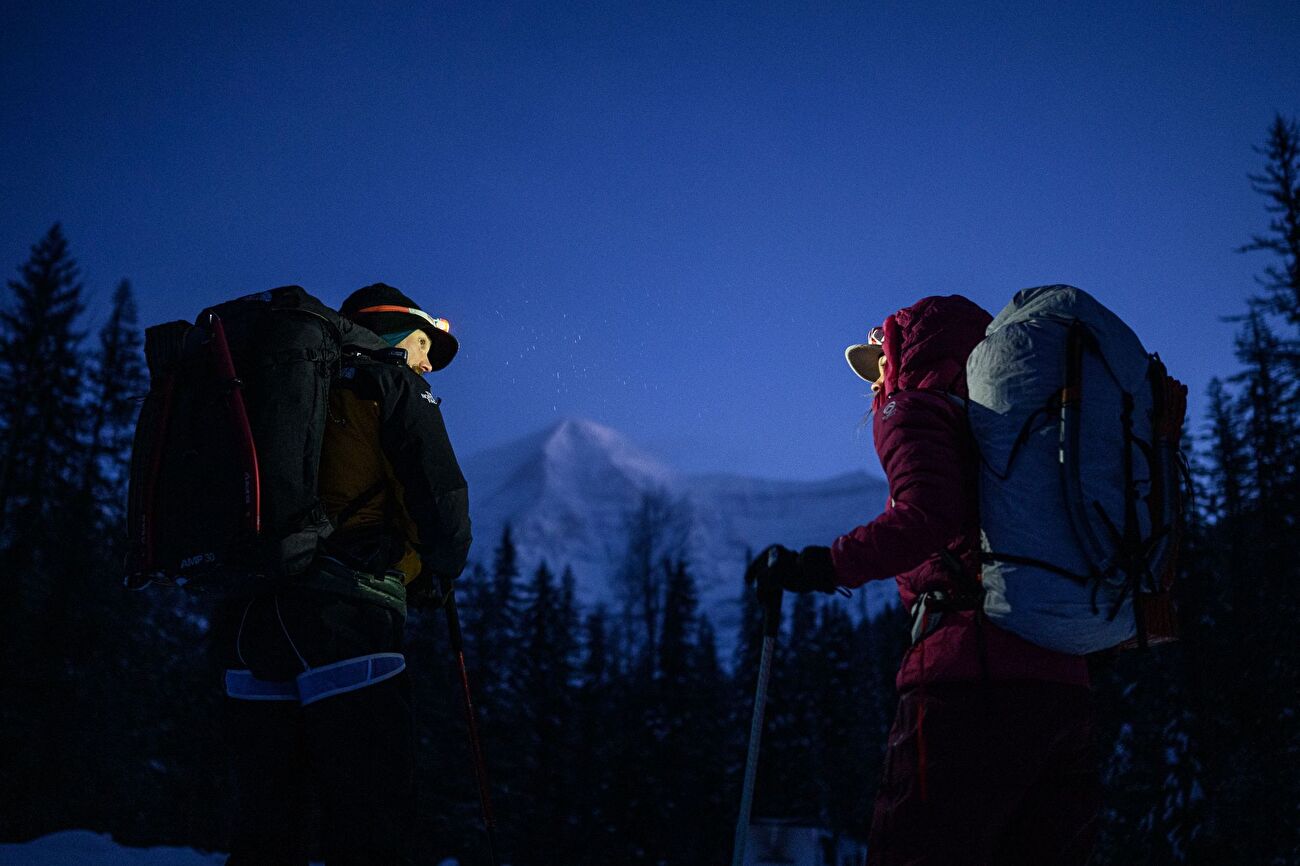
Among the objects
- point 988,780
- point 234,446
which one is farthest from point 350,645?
point 988,780

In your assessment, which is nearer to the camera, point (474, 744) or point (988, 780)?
point (988, 780)

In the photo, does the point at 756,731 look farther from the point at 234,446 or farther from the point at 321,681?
the point at 234,446

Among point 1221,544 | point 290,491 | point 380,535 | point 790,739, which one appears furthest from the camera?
point 790,739

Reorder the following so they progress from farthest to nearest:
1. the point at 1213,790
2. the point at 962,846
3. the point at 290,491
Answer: the point at 1213,790
the point at 290,491
the point at 962,846

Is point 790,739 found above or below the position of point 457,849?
above

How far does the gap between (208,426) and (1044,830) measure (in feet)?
9.14

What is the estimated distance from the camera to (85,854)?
773 centimetres

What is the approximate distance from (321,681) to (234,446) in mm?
776

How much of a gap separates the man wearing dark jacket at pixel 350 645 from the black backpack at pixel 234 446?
0.14 metres

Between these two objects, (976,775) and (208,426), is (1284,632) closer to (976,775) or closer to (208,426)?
(976,775)

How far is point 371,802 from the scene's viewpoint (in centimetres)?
296

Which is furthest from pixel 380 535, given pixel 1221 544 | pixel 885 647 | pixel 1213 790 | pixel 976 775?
pixel 885 647

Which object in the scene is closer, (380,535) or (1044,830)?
(1044,830)

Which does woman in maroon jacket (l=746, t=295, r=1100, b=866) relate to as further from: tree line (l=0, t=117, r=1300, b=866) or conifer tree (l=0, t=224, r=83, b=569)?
conifer tree (l=0, t=224, r=83, b=569)
